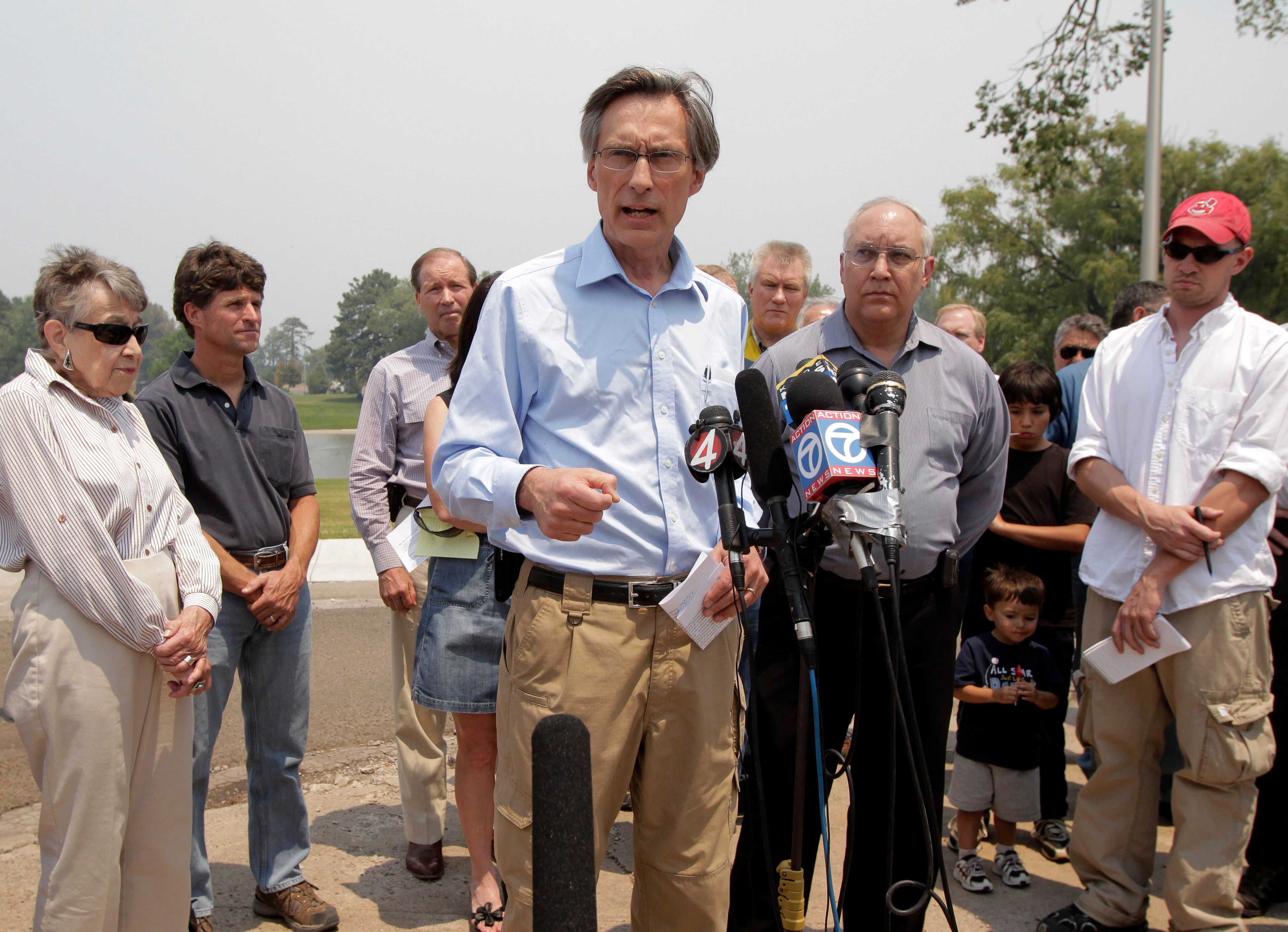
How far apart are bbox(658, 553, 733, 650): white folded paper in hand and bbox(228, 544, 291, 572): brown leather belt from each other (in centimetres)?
185

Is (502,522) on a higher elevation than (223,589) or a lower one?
higher

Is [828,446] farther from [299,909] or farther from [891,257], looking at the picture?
[299,909]

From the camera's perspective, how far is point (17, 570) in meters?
2.81

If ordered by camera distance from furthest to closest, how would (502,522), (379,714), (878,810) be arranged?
1. (379,714)
2. (878,810)
3. (502,522)

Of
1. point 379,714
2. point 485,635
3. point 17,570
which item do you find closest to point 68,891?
point 17,570

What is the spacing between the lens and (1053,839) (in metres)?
4.25

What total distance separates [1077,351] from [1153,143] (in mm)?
6751

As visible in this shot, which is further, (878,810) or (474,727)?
(474,727)

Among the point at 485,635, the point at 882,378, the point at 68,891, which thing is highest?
the point at 882,378

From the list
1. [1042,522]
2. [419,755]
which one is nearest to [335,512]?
[419,755]

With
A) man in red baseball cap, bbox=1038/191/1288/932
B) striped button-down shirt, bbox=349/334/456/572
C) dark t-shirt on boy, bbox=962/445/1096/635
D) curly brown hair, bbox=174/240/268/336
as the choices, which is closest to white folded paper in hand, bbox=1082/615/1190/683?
man in red baseball cap, bbox=1038/191/1288/932

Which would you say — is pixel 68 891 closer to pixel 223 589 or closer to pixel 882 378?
pixel 223 589

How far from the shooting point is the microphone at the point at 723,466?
186cm

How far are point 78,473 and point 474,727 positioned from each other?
1601 millimetres
